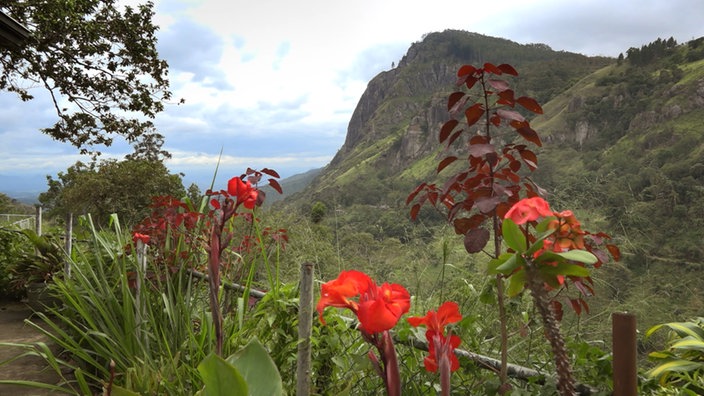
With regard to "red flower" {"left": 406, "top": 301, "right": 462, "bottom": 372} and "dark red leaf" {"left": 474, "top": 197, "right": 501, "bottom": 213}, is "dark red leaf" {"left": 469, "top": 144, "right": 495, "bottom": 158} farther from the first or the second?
"red flower" {"left": 406, "top": 301, "right": 462, "bottom": 372}

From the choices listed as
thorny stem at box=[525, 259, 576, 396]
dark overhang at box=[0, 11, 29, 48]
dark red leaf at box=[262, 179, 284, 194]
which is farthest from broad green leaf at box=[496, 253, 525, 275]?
dark overhang at box=[0, 11, 29, 48]

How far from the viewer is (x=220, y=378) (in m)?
0.79

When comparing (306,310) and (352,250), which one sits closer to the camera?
(306,310)

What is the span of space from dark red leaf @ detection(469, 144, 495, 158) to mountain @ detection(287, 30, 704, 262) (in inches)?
6.3

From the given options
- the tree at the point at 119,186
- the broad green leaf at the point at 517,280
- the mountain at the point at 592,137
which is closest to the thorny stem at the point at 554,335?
the broad green leaf at the point at 517,280

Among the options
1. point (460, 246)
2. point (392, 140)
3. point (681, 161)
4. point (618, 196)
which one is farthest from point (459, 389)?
point (392, 140)

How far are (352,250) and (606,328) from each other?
203 cm

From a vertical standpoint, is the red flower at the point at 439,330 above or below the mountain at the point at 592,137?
below

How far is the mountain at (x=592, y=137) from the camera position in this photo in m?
3.82

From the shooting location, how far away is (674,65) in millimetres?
60188

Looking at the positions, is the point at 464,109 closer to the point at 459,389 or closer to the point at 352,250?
the point at 459,389

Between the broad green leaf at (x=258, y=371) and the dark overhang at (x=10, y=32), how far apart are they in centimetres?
466

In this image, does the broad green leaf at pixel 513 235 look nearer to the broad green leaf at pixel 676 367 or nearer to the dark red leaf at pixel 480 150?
the dark red leaf at pixel 480 150

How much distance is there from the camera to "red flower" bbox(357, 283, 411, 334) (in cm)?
65
